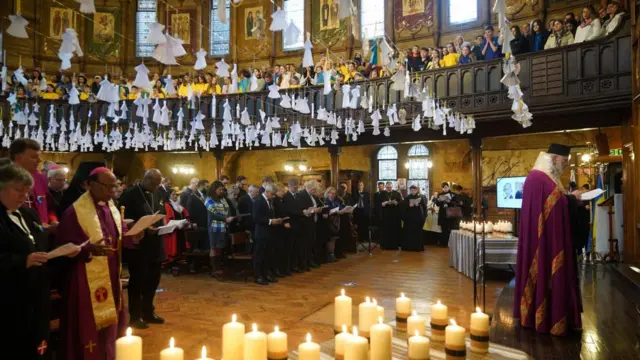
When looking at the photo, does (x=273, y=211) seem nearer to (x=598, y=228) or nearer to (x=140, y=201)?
(x=140, y=201)

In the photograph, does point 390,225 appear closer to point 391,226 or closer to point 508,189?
point 391,226

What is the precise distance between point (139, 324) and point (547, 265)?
4.21m

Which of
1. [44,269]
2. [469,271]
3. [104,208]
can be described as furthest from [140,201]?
[469,271]

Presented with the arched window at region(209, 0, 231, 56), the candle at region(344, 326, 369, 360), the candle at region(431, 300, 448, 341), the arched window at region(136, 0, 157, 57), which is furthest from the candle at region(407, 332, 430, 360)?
the arched window at region(136, 0, 157, 57)

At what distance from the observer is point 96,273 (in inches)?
126

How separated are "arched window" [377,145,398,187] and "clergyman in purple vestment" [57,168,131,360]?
14287 millimetres

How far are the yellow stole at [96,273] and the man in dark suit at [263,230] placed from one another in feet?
13.6

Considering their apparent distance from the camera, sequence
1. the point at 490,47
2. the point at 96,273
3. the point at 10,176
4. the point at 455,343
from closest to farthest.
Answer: the point at 455,343 → the point at 10,176 → the point at 96,273 → the point at 490,47

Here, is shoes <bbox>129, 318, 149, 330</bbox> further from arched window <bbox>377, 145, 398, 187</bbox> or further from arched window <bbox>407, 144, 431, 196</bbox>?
arched window <bbox>377, 145, 398, 187</bbox>

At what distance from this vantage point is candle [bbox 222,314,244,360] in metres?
1.52

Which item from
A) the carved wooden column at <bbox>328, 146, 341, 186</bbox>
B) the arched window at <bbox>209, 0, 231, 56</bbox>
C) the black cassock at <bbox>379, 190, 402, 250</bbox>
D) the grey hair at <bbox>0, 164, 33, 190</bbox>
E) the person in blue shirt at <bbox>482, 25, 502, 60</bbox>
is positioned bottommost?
the black cassock at <bbox>379, 190, 402, 250</bbox>

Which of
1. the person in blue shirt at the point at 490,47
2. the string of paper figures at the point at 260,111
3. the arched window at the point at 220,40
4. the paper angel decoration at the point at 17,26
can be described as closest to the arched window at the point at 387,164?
the string of paper figures at the point at 260,111

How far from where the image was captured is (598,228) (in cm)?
899

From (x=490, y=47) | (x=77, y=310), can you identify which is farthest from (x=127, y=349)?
(x=490, y=47)
